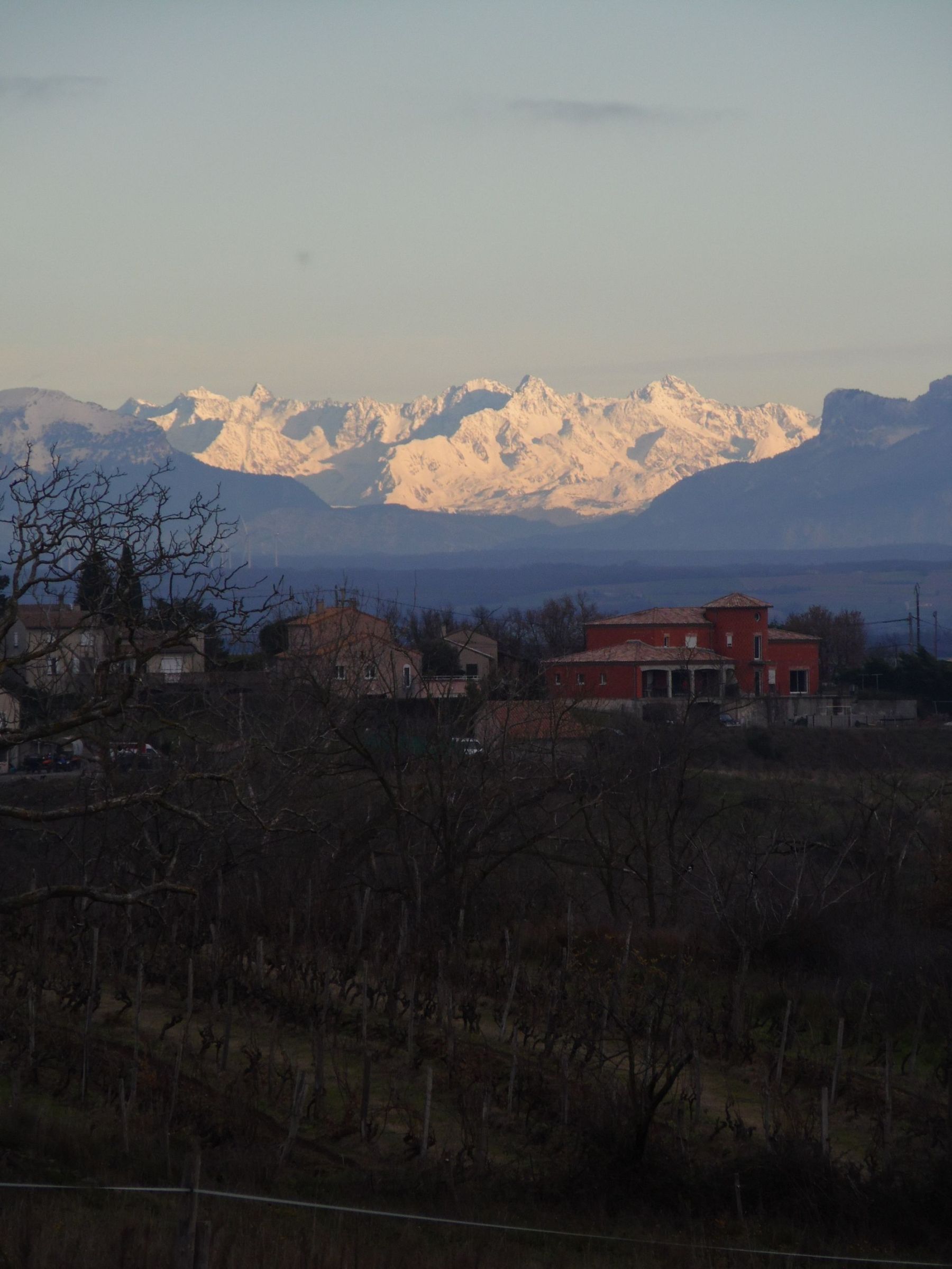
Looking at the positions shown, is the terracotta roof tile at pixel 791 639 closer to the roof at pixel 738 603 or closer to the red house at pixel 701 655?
the red house at pixel 701 655

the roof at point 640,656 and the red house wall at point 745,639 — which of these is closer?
the roof at point 640,656

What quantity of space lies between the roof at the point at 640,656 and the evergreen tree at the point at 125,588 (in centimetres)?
5820

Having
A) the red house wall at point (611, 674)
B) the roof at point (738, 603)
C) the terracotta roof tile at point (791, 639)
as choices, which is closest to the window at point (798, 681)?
the terracotta roof tile at point (791, 639)

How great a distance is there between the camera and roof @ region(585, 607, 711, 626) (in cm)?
7988

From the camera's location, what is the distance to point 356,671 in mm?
22469

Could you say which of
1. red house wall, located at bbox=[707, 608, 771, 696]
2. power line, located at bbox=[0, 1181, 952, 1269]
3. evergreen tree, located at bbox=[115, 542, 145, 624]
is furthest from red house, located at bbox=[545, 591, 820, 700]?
power line, located at bbox=[0, 1181, 952, 1269]

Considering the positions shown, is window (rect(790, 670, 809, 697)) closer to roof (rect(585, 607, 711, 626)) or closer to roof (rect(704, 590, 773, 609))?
roof (rect(704, 590, 773, 609))

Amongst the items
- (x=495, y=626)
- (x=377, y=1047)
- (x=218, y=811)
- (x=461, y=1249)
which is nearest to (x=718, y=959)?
(x=377, y=1047)

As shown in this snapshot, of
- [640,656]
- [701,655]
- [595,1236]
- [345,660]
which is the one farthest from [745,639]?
[595,1236]

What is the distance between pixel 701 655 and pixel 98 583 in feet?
211

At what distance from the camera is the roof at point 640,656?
7306 cm

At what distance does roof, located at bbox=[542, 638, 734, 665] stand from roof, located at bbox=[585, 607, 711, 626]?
9.45 feet

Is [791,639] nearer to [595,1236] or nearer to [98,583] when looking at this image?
[98,583]

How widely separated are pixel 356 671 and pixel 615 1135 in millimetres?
11628
